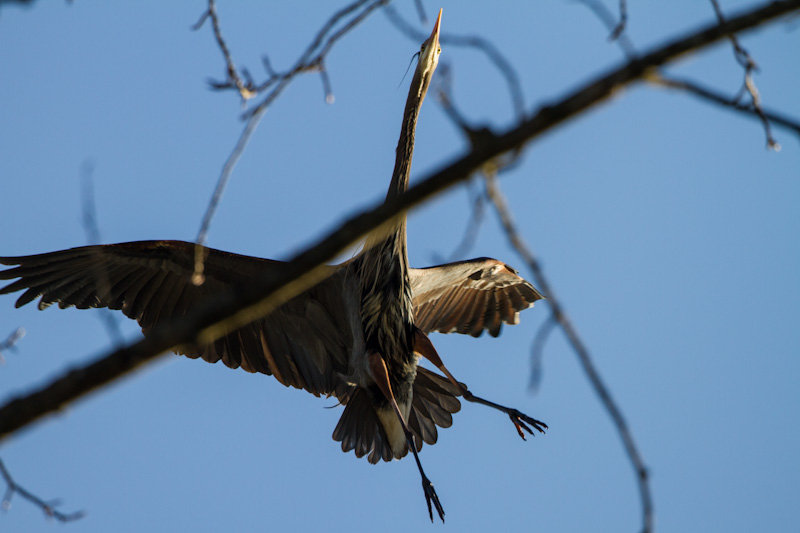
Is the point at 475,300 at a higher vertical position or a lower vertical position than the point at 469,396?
higher

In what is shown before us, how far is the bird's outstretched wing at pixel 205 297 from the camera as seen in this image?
5391 millimetres

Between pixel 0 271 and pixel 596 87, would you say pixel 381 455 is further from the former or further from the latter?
pixel 596 87

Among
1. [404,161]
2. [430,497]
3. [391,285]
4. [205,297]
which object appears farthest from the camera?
[205,297]

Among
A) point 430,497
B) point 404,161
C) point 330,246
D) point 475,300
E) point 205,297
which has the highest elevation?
point 404,161

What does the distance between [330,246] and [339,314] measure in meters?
4.12

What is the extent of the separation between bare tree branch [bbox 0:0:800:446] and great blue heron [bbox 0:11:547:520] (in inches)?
138

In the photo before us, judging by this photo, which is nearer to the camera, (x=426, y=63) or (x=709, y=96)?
(x=709, y=96)

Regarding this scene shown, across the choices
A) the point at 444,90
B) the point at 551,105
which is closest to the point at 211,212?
the point at 444,90

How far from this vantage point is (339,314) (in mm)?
5941

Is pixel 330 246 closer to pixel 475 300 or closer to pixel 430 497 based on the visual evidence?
pixel 430 497

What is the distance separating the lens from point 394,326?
5.74 meters

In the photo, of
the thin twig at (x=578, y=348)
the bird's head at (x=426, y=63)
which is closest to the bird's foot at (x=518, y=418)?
the bird's head at (x=426, y=63)

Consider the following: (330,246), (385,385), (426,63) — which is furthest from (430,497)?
(330,246)

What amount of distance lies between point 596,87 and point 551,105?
0.11 meters
